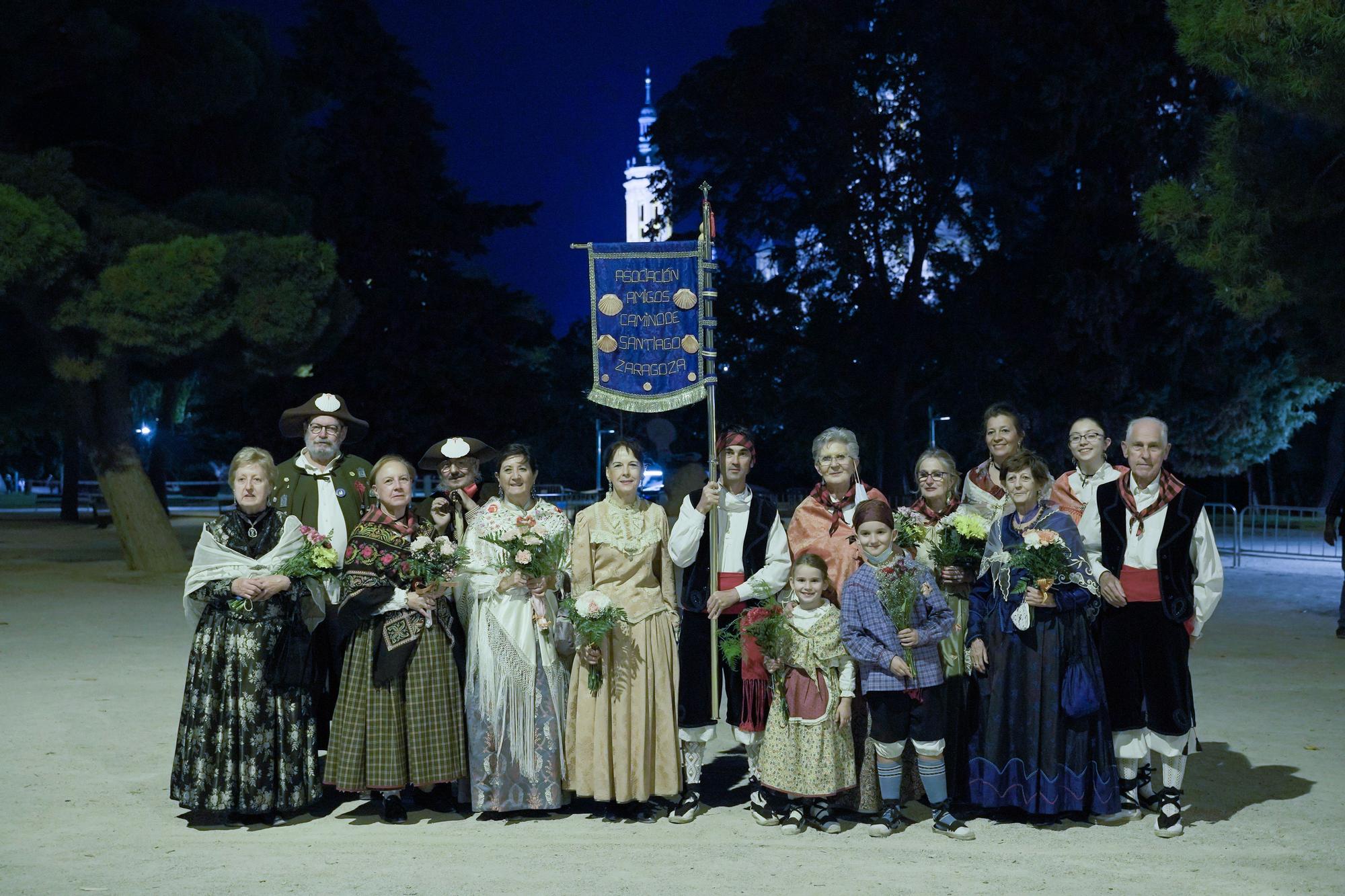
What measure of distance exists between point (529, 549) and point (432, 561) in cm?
50

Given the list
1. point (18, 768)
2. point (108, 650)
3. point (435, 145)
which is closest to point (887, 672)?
point (18, 768)

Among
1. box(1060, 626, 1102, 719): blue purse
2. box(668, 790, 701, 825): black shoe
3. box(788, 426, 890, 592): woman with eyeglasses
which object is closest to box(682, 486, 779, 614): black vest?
box(788, 426, 890, 592): woman with eyeglasses

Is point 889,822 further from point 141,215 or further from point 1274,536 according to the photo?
point 1274,536

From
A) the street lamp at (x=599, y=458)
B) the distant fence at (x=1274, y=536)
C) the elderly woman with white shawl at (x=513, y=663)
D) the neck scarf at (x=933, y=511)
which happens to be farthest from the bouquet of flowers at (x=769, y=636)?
the street lamp at (x=599, y=458)

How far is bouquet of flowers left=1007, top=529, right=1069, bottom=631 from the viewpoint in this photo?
5.72 metres

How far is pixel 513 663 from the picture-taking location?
6.18 meters

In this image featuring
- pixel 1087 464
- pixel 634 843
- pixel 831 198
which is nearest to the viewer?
pixel 634 843

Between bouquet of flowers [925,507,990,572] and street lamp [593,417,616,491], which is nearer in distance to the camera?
bouquet of flowers [925,507,990,572]

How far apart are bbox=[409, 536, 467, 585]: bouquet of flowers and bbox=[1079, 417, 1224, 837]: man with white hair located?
3.19 metres

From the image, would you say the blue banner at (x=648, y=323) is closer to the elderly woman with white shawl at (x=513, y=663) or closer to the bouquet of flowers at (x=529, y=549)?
the elderly woman with white shawl at (x=513, y=663)

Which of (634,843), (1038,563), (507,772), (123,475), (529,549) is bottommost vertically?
(634,843)

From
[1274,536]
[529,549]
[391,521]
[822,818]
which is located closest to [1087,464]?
[822,818]

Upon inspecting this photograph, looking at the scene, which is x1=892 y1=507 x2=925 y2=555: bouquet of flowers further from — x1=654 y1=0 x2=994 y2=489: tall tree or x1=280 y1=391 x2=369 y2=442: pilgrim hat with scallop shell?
x1=654 y1=0 x2=994 y2=489: tall tree

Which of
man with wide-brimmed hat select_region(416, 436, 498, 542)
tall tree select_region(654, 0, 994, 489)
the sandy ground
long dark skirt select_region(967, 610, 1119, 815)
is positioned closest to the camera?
the sandy ground
